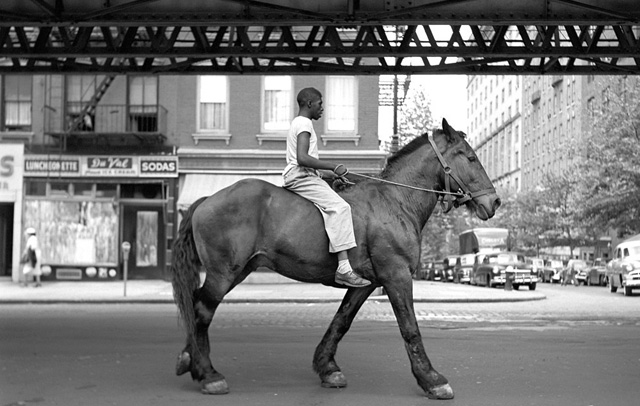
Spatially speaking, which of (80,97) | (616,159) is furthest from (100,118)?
(616,159)

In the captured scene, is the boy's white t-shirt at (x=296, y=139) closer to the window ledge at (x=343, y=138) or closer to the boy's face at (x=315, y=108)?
the boy's face at (x=315, y=108)

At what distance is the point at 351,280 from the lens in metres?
8.00

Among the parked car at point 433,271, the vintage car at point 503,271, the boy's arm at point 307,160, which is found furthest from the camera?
the parked car at point 433,271

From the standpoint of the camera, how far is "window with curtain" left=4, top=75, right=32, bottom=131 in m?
35.5

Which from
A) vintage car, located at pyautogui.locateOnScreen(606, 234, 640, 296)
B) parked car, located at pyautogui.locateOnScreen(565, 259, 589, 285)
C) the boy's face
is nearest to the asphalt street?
the boy's face

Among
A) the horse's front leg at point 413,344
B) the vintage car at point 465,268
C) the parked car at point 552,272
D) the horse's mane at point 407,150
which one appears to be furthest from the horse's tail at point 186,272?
the parked car at point 552,272

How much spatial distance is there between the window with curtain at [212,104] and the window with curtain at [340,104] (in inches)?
167

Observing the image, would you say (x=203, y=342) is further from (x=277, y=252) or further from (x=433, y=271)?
(x=433, y=271)

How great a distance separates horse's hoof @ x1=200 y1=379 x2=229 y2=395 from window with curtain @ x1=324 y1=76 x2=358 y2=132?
28.5m

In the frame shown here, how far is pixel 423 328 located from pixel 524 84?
325 ft

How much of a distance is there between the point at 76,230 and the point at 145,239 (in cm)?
273

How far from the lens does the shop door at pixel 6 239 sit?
36.5m

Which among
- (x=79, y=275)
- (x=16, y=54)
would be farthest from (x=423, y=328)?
(x=79, y=275)

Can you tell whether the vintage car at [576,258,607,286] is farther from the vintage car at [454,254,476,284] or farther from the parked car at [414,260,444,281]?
the parked car at [414,260,444,281]
